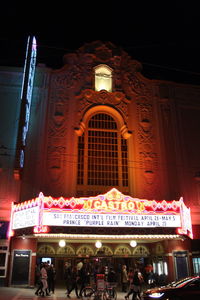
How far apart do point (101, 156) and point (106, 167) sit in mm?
777

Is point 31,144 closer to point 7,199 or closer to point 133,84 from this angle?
point 7,199

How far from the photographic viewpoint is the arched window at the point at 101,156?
693 inches

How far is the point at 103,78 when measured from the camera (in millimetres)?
20562

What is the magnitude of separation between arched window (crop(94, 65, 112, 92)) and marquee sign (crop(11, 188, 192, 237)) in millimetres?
9073

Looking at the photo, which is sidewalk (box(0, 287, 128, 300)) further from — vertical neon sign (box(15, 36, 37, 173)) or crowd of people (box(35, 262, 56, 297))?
vertical neon sign (box(15, 36, 37, 173))

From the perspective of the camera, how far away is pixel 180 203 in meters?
14.6

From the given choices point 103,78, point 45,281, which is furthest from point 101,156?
point 45,281

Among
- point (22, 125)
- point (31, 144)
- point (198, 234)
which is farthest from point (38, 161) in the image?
point (198, 234)

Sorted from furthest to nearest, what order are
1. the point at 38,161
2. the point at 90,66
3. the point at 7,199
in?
1. the point at 90,66
2. the point at 38,161
3. the point at 7,199

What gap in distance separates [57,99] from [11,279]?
36.0 ft

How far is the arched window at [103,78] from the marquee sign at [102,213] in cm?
907

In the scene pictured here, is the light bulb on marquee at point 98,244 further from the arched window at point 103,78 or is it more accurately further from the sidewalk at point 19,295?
the arched window at point 103,78

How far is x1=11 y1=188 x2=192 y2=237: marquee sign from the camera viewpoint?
44.4ft

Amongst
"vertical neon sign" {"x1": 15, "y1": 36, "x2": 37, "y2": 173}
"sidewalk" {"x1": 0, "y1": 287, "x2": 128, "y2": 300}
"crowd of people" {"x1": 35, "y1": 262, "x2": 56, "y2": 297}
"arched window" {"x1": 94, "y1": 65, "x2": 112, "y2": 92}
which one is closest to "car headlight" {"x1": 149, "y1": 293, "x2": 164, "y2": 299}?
"sidewalk" {"x1": 0, "y1": 287, "x2": 128, "y2": 300}
